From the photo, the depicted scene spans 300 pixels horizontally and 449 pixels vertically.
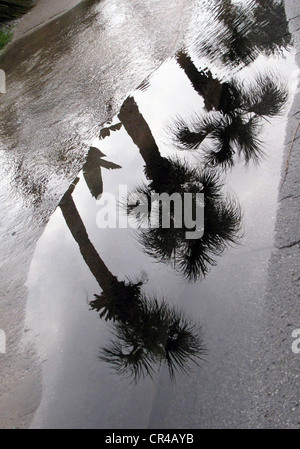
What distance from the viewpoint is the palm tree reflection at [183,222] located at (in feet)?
7.25

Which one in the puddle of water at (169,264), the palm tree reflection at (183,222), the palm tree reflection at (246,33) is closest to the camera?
the puddle of water at (169,264)

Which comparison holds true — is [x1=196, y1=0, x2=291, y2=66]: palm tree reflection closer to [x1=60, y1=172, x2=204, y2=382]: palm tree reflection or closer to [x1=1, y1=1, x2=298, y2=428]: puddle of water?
[x1=1, y1=1, x2=298, y2=428]: puddle of water

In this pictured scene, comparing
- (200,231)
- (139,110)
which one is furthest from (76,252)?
(139,110)

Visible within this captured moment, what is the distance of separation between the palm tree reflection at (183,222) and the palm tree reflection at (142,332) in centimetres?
26

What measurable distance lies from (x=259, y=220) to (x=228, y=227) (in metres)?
0.18

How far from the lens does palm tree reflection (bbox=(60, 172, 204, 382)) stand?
71.1 inches

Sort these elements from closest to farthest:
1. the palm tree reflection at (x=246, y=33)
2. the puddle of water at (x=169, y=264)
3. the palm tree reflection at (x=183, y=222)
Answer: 1. the puddle of water at (x=169, y=264)
2. the palm tree reflection at (x=183, y=222)
3. the palm tree reflection at (x=246, y=33)

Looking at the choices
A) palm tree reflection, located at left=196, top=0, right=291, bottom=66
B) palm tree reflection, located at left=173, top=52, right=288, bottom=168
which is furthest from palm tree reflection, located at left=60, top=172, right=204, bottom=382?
palm tree reflection, located at left=196, top=0, right=291, bottom=66

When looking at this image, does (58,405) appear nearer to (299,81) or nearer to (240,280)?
(240,280)

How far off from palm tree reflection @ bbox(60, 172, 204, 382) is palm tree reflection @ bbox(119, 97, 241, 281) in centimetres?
26

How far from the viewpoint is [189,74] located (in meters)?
3.97

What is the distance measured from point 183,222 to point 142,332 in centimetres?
77

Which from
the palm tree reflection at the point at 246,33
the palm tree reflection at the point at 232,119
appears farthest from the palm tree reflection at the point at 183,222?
the palm tree reflection at the point at 246,33

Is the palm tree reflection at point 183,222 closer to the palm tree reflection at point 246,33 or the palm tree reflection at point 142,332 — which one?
the palm tree reflection at point 142,332
